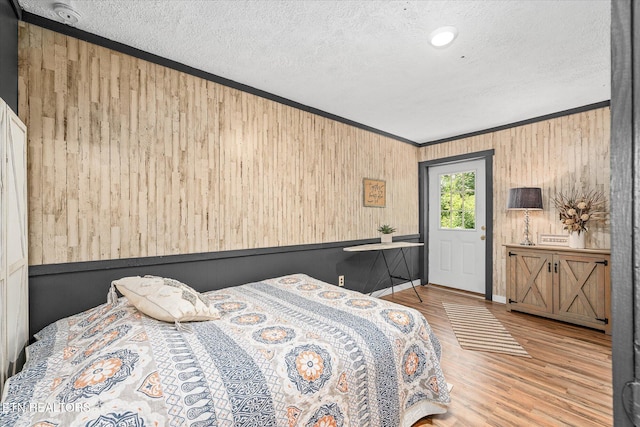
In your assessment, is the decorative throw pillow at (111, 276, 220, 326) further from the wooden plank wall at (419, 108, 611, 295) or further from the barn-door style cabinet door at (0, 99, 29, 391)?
the wooden plank wall at (419, 108, 611, 295)

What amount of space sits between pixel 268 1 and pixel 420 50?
1.21 m

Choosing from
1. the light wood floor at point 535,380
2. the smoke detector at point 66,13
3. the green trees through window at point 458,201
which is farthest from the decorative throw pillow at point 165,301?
the green trees through window at point 458,201

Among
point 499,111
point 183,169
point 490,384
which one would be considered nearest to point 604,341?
point 490,384

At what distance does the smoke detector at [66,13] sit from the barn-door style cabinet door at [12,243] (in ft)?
2.56

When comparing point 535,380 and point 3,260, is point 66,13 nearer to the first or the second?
point 3,260

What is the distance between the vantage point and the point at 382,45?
2.29 m

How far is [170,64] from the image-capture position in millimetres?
2520

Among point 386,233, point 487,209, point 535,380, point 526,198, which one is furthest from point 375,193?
point 535,380

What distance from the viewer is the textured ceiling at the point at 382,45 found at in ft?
6.30

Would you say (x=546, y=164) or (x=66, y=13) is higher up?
(x=66, y=13)

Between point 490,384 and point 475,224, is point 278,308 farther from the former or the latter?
point 475,224

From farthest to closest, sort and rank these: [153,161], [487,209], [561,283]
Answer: [487,209], [561,283], [153,161]

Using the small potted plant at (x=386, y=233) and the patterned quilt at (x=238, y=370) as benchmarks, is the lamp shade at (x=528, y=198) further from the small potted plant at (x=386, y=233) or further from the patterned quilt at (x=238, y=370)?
the patterned quilt at (x=238, y=370)

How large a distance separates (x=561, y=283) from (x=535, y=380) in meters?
1.61
